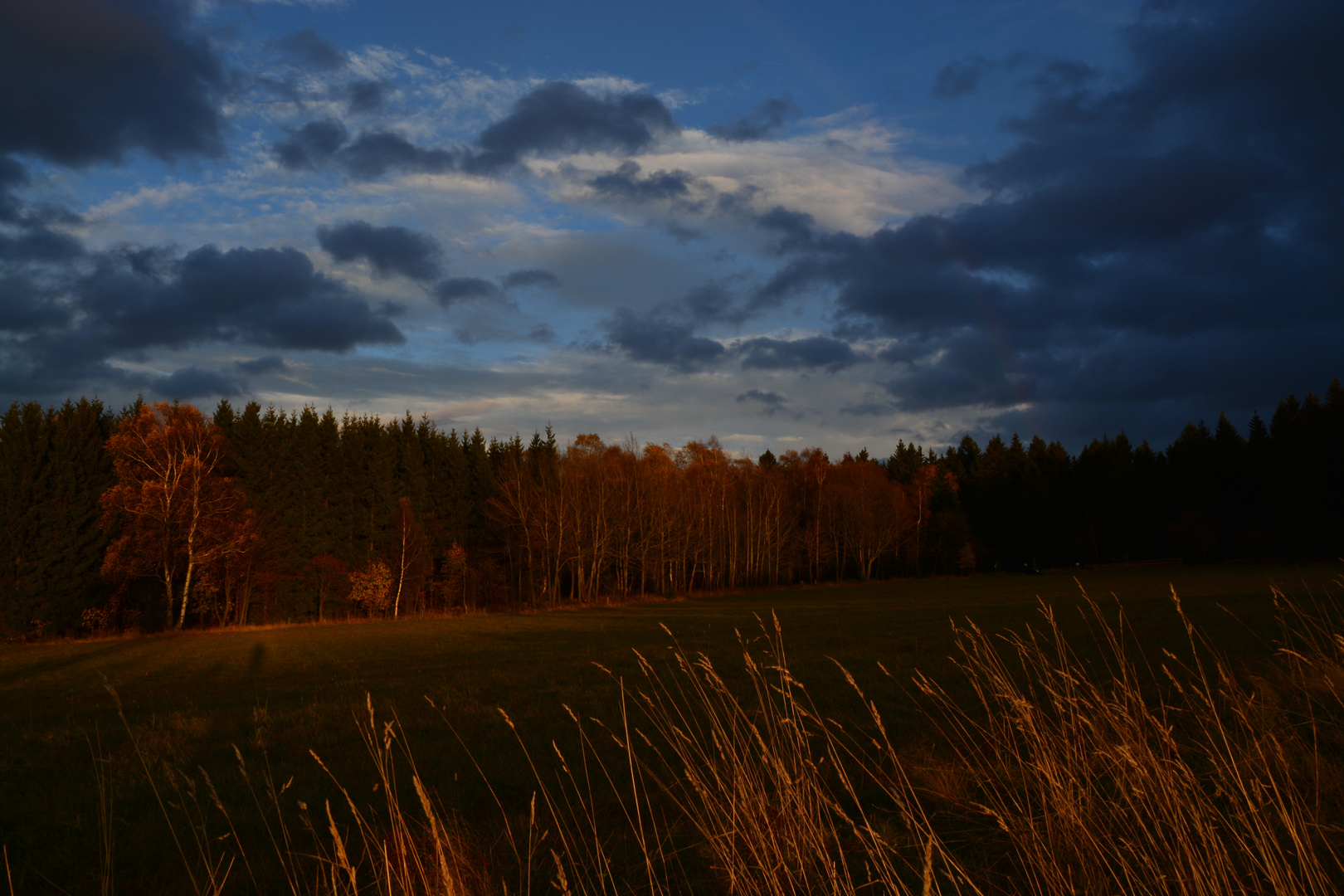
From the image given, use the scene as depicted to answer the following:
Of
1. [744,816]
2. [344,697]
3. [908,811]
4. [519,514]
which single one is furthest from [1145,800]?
[519,514]

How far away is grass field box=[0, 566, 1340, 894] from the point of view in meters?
6.68

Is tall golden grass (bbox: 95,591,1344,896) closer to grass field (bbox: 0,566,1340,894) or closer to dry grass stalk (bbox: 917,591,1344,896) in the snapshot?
dry grass stalk (bbox: 917,591,1344,896)

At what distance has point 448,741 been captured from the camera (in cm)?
919

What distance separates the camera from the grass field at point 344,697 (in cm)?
668

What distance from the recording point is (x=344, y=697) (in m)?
12.9

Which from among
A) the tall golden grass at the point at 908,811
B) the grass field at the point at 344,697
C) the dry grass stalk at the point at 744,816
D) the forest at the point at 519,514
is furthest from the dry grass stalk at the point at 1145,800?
the forest at the point at 519,514

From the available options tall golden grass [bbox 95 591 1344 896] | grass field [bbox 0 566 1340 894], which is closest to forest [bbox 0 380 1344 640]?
grass field [bbox 0 566 1340 894]

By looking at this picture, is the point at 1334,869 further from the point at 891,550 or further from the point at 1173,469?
the point at 1173,469

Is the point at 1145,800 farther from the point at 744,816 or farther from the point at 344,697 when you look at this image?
the point at 344,697

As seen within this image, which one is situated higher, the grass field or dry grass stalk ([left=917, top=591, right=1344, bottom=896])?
dry grass stalk ([left=917, top=591, right=1344, bottom=896])

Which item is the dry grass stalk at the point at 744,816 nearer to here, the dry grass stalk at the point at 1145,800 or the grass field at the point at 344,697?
the dry grass stalk at the point at 1145,800

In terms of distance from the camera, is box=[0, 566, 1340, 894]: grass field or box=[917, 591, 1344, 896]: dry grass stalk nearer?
box=[917, 591, 1344, 896]: dry grass stalk

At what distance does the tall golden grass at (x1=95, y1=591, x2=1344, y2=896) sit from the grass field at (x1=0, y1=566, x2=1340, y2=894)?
0.40 m

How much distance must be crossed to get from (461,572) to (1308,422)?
236ft
